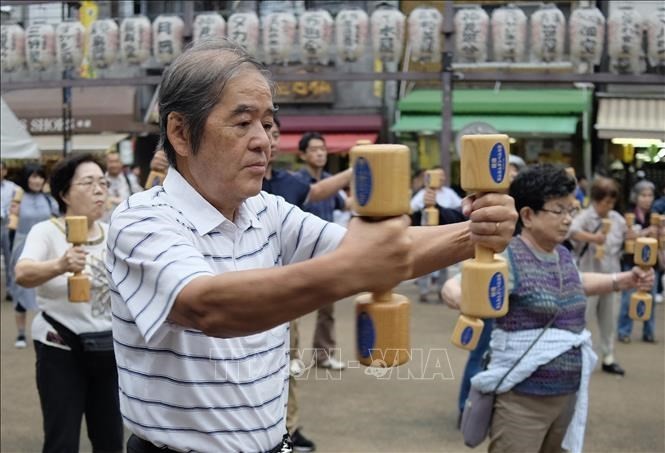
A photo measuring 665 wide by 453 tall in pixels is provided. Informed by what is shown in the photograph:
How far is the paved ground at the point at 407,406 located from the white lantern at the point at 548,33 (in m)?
4.95

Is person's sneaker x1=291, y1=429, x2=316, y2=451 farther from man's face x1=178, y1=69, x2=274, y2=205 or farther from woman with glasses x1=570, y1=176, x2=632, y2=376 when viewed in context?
man's face x1=178, y1=69, x2=274, y2=205

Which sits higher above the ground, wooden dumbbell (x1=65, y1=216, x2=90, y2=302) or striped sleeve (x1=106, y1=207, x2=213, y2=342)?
striped sleeve (x1=106, y1=207, x2=213, y2=342)

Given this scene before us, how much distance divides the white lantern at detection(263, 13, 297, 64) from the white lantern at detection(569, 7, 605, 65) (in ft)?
12.5

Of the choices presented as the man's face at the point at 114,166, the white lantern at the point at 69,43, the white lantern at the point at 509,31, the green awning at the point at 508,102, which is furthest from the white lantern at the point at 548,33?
the white lantern at the point at 69,43

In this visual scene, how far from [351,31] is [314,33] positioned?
0.51m

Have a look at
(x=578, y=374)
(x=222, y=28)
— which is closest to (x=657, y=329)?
(x=578, y=374)

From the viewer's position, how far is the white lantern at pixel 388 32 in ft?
37.9

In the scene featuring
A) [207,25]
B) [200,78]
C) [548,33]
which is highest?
[207,25]

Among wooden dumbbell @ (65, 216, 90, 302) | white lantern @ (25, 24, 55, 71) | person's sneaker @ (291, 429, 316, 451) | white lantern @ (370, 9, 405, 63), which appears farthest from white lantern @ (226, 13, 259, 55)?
wooden dumbbell @ (65, 216, 90, 302)

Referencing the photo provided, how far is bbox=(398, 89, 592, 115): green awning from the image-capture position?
15.8m

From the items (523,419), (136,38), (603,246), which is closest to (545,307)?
(523,419)

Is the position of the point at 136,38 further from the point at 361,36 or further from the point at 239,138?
the point at 239,138

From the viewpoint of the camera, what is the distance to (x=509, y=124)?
15805mm

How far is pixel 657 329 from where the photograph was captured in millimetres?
9094
